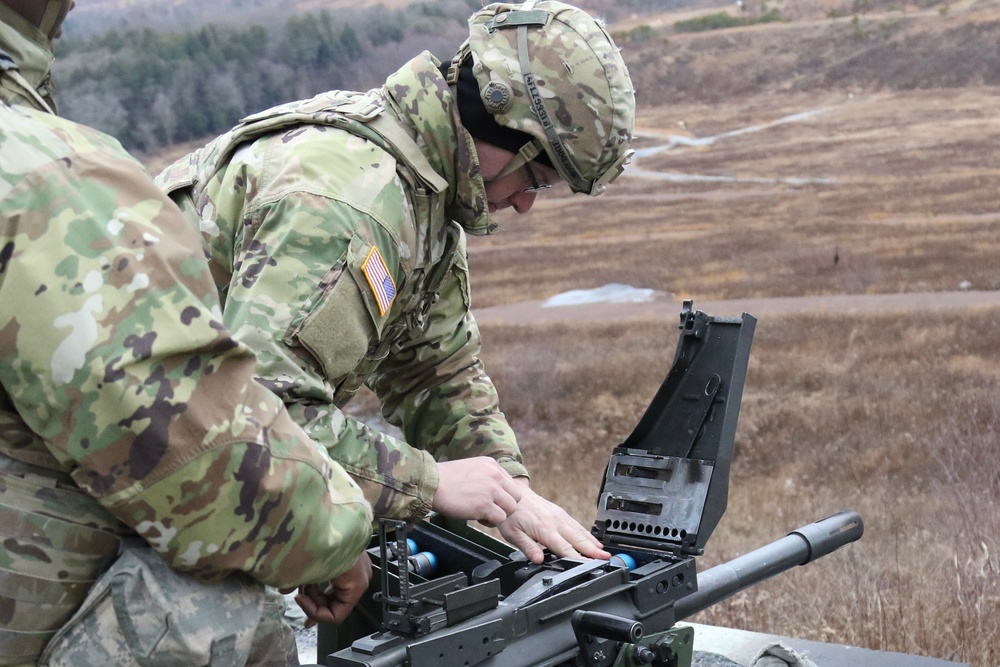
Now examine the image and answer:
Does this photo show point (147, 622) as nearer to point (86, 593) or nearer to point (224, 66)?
point (86, 593)

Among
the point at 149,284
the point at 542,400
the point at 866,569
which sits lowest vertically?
the point at 542,400

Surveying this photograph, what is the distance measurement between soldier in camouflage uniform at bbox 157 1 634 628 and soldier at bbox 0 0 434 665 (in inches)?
24.7

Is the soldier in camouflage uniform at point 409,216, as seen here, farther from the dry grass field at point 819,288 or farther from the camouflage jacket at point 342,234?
the dry grass field at point 819,288

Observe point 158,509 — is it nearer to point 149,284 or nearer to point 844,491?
point 149,284

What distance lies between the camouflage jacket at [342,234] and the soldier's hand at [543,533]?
0.34 m

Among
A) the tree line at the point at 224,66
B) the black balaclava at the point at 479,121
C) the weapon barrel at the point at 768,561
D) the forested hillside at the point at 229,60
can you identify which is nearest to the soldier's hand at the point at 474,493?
the weapon barrel at the point at 768,561

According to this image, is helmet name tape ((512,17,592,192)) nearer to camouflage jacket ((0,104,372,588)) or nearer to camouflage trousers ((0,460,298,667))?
camouflage jacket ((0,104,372,588))

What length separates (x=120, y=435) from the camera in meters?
1.56

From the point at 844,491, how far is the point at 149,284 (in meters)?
4.89

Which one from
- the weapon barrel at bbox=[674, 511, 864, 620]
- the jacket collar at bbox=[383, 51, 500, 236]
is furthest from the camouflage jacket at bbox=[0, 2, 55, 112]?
the weapon barrel at bbox=[674, 511, 864, 620]

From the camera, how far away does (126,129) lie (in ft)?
47.6

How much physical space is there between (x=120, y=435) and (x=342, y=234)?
39.3 inches

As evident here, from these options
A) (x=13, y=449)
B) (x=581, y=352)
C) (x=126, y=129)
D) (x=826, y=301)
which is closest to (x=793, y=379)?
(x=826, y=301)

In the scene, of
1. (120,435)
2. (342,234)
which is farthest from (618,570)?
(120,435)
